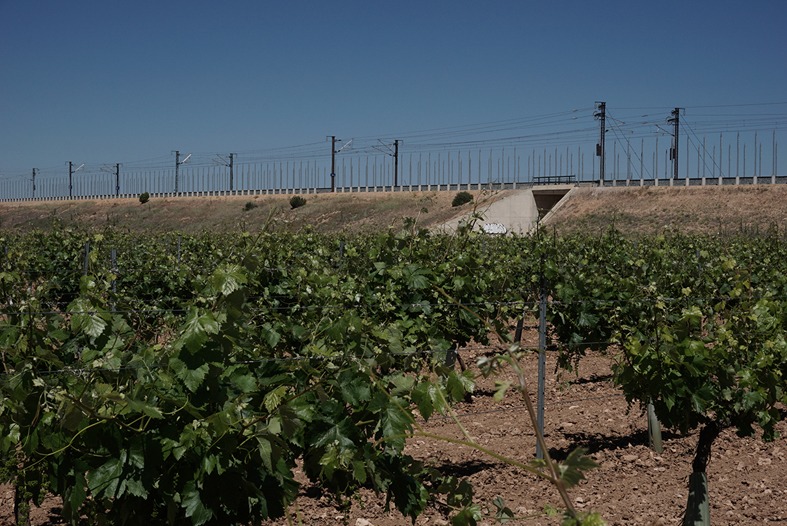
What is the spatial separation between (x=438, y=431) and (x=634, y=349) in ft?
8.90

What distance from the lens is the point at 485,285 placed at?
7809 mm

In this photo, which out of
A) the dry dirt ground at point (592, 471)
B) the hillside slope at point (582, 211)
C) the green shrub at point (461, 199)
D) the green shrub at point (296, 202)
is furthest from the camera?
the green shrub at point (296, 202)

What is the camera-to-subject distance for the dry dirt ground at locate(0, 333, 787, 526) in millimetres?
5562

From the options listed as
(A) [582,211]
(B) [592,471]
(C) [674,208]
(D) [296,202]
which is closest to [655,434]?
(B) [592,471]

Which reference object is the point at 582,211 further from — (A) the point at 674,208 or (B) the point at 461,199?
(B) the point at 461,199

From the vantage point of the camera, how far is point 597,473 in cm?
661

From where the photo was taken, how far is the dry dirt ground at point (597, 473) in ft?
18.2

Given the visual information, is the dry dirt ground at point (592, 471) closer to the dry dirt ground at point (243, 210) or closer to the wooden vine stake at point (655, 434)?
the wooden vine stake at point (655, 434)

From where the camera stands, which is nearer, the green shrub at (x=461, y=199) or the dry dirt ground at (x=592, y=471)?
the dry dirt ground at (x=592, y=471)

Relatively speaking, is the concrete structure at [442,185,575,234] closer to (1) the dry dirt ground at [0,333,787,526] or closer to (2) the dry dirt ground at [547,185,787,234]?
(2) the dry dirt ground at [547,185,787,234]

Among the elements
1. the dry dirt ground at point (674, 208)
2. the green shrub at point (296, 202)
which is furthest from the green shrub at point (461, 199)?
the green shrub at point (296, 202)

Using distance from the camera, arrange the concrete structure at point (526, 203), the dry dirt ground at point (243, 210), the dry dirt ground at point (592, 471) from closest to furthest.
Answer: the dry dirt ground at point (592, 471) < the concrete structure at point (526, 203) < the dry dirt ground at point (243, 210)

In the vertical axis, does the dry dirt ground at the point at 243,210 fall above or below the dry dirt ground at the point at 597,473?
above

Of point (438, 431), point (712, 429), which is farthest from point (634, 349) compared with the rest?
point (438, 431)
